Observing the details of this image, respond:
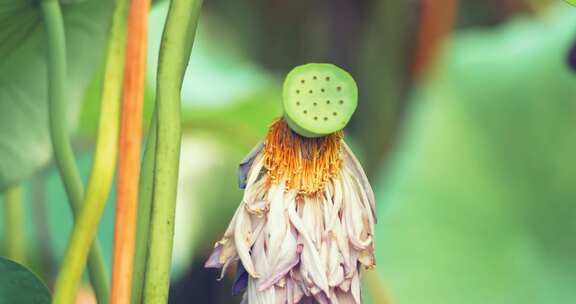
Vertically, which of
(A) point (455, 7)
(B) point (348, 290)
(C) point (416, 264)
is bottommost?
(C) point (416, 264)

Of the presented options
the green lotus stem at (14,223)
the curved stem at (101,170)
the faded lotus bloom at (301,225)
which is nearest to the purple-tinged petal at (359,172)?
the faded lotus bloom at (301,225)

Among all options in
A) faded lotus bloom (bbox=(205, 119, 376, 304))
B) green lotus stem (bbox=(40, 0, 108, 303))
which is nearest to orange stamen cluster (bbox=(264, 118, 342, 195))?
faded lotus bloom (bbox=(205, 119, 376, 304))

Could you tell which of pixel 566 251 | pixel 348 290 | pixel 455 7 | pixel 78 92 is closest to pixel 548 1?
pixel 455 7

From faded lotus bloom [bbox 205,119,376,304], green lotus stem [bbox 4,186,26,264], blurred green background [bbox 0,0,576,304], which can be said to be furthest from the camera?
blurred green background [bbox 0,0,576,304]

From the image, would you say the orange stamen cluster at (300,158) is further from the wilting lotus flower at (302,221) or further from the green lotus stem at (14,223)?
the green lotus stem at (14,223)

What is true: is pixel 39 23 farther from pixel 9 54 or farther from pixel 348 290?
pixel 348 290

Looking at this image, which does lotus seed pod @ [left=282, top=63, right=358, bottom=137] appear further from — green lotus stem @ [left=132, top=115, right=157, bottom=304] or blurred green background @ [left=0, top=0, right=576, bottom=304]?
blurred green background @ [left=0, top=0, right=576, bottom=304]

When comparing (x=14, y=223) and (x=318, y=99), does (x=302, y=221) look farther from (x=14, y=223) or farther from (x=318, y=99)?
(x=14, y=223)

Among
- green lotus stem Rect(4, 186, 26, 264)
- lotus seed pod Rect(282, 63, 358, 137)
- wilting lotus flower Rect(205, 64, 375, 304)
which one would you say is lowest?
green lotus stem Rect(4, 186, 26, 264)

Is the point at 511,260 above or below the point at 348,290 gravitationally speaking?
below
